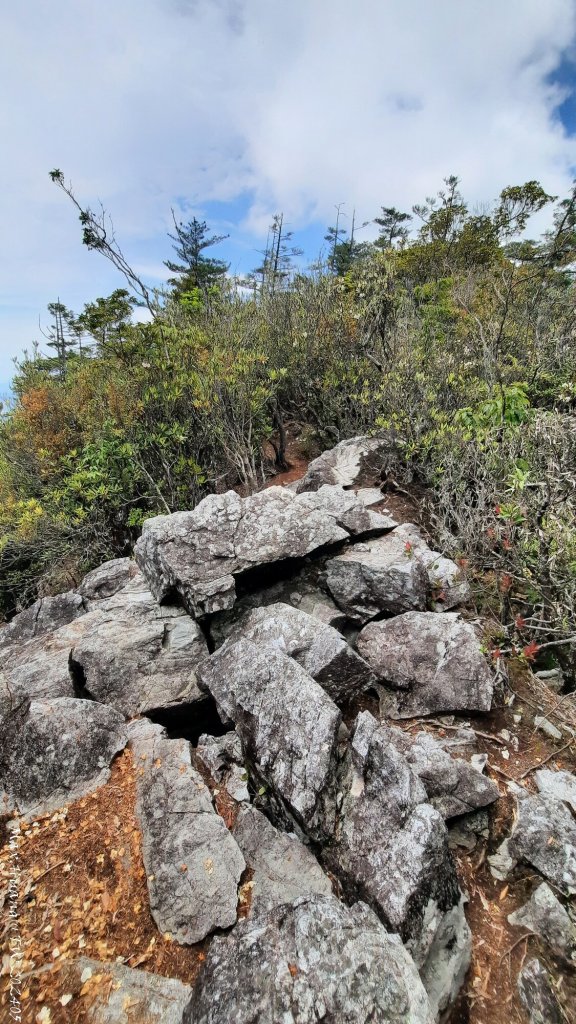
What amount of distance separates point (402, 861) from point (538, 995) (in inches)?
41.0

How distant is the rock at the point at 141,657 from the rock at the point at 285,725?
0.77 m

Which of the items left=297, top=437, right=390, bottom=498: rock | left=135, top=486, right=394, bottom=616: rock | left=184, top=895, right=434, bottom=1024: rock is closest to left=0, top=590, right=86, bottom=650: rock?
left=135, top=486, right=394, bottom=616: rock

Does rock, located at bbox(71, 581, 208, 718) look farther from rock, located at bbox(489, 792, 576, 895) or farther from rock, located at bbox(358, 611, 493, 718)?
rock, located at bbox(489, 792, 576, 895)

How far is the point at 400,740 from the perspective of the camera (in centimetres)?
414

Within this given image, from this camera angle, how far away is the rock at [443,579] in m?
5.73

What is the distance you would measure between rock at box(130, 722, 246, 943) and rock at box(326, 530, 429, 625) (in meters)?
2.74

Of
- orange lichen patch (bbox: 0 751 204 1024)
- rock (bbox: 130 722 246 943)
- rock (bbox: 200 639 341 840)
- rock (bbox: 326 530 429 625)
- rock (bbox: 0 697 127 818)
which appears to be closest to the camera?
orange lichen patch (bbox: 0 751 204 1024)

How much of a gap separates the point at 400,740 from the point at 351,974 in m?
1.83

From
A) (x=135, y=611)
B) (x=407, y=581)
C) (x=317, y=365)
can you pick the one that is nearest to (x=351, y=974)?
(x=407, y=581)

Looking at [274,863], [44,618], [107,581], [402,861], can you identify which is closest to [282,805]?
[274,863]

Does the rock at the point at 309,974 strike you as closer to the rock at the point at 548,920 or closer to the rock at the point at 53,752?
the rock at the point at 548,920

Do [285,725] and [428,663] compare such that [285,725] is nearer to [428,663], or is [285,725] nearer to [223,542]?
[428,663]

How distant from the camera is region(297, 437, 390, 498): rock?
31.2 feet

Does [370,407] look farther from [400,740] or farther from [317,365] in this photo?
[400,740]
